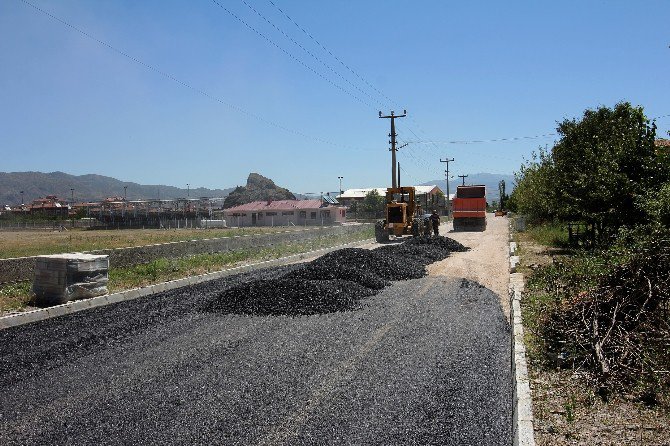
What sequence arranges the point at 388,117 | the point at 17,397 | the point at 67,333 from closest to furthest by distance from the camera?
1. the point at 17,397
2. the point at 67,333
3. the point at 388,117

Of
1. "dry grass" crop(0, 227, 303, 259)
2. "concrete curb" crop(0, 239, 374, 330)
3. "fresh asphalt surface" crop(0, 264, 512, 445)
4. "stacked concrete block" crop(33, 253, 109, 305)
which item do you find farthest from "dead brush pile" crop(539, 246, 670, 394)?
"dry grass" crop(0, 227, 303, 259)

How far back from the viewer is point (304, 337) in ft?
27.7

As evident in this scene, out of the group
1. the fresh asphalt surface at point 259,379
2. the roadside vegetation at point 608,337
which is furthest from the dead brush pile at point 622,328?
the fresh asphalt surface at point 259,379

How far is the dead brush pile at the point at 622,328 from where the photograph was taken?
228 inches

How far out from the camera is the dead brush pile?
5781 millimetres

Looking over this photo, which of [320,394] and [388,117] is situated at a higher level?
[388,117]

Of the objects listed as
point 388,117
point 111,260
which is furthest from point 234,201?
point 111,260

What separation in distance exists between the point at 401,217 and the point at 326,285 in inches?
→ 681

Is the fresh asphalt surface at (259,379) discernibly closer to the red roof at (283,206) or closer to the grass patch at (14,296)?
the grass patch at (14,296)

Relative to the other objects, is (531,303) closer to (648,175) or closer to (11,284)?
(648,175)

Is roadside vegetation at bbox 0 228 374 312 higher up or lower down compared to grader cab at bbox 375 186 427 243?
lower down

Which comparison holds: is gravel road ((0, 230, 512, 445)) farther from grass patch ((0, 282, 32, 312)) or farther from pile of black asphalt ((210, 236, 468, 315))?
grass patch ((0, 282, 32, 312))

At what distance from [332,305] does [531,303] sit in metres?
3.85

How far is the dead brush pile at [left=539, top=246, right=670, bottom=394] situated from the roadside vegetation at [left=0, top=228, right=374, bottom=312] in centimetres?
1027
